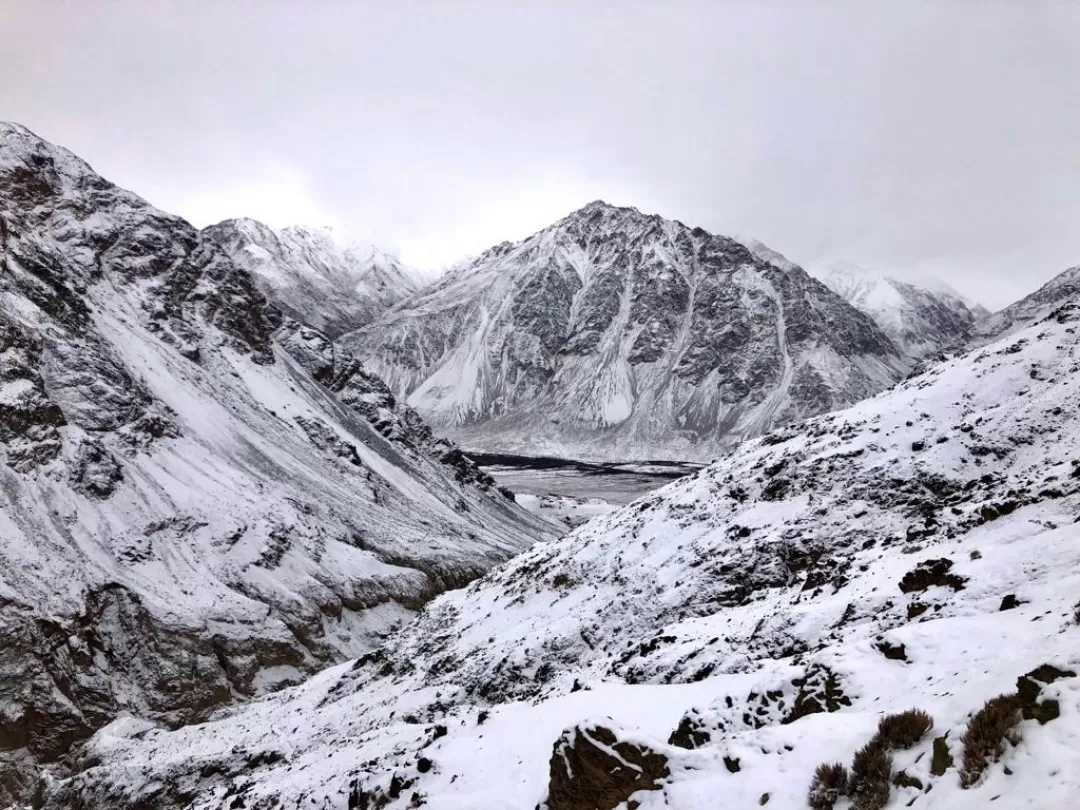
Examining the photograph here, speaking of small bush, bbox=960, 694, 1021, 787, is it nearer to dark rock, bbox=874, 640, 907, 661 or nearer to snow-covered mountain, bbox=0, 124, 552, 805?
dark rock, bbox=874, 640, 907, 661

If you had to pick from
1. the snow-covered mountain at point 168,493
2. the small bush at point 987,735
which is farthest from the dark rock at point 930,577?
the snow-covered mountain at point 168,493

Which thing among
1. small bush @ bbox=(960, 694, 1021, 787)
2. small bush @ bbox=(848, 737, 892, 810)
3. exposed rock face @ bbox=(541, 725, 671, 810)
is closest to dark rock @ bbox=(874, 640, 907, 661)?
small bush @ bbox=(848, 737, 892, 810)

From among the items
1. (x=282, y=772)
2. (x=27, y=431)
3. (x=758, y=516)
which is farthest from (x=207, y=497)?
(x=758, y=516)

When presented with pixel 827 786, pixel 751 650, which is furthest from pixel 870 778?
pixel 751 650

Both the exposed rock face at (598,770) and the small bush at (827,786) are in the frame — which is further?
the exposed rock face at (598,770)

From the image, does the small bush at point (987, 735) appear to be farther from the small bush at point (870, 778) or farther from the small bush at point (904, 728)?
the small bush at point (870, 778)

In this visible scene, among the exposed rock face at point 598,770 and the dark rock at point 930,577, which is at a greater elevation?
the dark rock at point 930,577

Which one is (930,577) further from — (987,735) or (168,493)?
(168,493)
